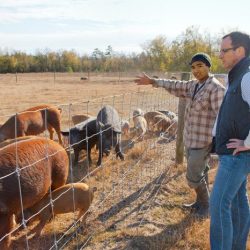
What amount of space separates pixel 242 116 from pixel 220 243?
122cm

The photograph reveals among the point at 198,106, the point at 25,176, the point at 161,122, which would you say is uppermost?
the point at 198,106

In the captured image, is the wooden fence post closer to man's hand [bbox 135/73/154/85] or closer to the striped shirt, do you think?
man's hand [bbox 135/73/154/85]

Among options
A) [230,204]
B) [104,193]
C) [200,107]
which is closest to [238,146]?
[230,204]

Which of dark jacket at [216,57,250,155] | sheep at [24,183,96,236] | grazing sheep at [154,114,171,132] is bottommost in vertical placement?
grazing sheep at [154,114,171,132]

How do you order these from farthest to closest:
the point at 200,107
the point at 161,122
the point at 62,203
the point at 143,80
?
the point at 161,122 → the point at 143,80 → the point at 200,107 → the point at 62,203

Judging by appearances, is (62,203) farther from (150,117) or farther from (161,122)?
(150,117)

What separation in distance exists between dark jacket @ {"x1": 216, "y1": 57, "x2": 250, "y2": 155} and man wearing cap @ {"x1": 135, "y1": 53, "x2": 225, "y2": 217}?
51.0 inches

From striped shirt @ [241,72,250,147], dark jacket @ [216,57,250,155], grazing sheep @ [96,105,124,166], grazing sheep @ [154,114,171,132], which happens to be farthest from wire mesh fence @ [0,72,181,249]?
grazing sheep @ [154,114,171,132]

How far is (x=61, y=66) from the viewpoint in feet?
258

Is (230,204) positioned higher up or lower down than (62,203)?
higher up

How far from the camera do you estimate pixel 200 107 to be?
4.83 meters

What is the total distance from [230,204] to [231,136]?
2.06 feet

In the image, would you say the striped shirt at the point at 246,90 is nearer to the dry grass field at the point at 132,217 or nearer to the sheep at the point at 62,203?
the dry grass field at the point at 132,217

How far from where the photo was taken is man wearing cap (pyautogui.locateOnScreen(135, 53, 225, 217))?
15.4 feet
